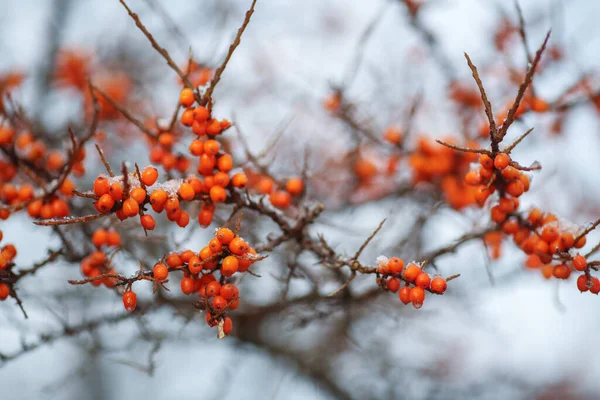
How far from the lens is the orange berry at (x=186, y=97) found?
1.85 m

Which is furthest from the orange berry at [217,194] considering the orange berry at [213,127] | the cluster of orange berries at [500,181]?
the cluster of orange berries at [500,181]

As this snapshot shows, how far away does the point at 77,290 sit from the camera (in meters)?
3.16

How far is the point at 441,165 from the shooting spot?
3.25 metres

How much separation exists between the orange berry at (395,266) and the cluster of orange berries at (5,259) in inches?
55.3

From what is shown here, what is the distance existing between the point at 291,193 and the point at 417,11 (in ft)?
6.38

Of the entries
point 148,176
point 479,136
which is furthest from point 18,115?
point 479,136

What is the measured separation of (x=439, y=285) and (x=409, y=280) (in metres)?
0.10

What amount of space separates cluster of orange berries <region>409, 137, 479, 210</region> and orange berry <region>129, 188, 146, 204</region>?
7.02ft

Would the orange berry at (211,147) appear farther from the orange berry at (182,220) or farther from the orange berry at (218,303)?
the orange berry at (218,303)

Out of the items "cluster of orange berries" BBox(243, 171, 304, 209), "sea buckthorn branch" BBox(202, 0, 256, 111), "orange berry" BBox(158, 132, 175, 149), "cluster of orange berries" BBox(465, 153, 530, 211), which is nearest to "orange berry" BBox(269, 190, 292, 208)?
"cluster of orange berries" BBox(243, 171, 304, 209)

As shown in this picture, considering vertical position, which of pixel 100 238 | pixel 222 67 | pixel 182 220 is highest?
pixel 222 67

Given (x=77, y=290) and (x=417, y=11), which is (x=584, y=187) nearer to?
(x=417, y=11)

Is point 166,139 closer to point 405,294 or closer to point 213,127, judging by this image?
point 213,127

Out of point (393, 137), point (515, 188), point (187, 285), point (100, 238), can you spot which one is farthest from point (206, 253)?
point (393, 137)
